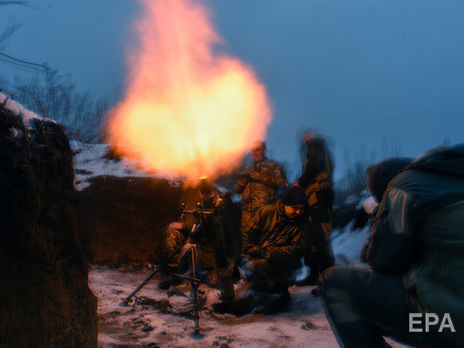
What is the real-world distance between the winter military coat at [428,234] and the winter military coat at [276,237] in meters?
2.18

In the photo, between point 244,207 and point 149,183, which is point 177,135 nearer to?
point 149,183

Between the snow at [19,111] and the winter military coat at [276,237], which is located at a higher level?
the snow at [19,111]

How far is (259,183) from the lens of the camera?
5.02 meters

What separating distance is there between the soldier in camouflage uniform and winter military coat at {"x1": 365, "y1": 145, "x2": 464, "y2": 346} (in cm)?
334

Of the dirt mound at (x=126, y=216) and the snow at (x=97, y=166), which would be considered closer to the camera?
the dirt mound at (x=126, y=216)

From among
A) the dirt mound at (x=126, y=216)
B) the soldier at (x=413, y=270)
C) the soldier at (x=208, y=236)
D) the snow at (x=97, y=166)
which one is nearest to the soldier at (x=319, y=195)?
the soldier at (x=208, y=236)

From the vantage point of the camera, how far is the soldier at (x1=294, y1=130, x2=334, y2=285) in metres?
4.28

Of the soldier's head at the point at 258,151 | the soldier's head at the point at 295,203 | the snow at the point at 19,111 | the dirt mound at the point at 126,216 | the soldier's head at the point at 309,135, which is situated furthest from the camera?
the dirt mound at the point at 126,216

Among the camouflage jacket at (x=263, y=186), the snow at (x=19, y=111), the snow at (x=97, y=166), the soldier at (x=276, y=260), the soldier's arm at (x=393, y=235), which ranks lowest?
the soldier at (x=276, y=260)

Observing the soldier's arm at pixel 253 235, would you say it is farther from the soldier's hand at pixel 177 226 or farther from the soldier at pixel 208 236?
the soldier's hand at pixel 177 226

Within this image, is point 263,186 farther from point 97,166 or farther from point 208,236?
point 97,166

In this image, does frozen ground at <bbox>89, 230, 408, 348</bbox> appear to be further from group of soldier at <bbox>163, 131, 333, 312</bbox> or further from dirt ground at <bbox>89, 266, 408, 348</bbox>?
group of soldier at <bbox>163, 131, 333, 312</bbox>

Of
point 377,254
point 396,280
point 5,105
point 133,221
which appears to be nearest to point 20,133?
point 5,105

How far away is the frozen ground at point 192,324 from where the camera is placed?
2.70m
